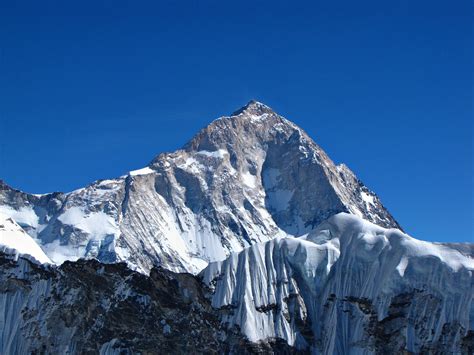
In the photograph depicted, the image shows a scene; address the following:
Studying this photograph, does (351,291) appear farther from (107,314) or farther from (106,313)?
(106,313)

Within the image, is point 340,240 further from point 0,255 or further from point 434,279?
point 0,255

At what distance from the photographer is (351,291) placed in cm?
17512

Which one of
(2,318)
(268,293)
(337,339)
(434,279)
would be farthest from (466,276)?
(2,318)

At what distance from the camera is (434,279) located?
16738 cm

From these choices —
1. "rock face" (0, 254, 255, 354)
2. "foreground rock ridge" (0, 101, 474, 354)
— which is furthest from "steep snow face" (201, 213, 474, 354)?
"rock face" (0, 254, 255, 354)

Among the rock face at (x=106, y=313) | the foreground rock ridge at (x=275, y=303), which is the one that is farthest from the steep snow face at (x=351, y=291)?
the rock face at (x=106, y=313)

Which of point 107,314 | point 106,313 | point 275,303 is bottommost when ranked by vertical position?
point 107,314

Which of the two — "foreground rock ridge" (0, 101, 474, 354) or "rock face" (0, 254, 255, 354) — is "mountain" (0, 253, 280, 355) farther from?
A: "foreground rock ridge" (0, 101, 474, 354)

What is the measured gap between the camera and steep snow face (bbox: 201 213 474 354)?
16338 centimetres

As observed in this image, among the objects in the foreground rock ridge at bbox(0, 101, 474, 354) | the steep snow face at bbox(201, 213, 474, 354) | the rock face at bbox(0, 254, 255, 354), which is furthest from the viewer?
the rock face at bbox(0, 254, 255, 354)

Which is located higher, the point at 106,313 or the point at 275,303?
the point at 275,303

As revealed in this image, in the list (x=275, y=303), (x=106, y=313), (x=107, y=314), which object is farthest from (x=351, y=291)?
(x=106, y=313)

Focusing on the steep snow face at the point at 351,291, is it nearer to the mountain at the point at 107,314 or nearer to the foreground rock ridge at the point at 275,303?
the foreground rock ridge at the point at 275,303

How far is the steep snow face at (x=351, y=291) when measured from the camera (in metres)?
163
